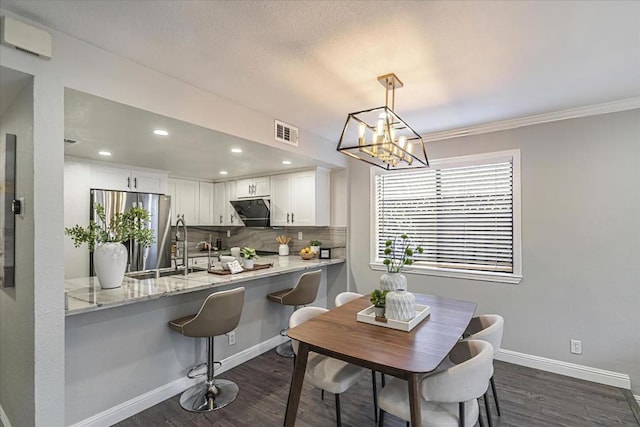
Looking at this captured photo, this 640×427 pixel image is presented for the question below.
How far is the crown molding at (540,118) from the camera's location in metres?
2.72

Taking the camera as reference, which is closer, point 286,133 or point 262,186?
point 286,133

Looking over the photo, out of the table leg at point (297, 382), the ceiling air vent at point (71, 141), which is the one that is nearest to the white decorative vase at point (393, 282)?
the table leg at point (297, 382)

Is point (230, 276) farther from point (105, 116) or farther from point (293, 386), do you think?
point (105, 116)

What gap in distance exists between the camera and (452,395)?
61.3 inches

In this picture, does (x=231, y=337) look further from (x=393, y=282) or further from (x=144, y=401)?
(x=393, y=282)

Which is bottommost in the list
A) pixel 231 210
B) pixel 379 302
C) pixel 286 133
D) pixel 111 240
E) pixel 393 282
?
pixel 379 302

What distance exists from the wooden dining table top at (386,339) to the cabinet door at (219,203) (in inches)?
145

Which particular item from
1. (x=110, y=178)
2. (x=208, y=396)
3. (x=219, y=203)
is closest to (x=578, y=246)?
(x=208, y=396)

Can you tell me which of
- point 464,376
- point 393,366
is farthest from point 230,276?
point 464,376

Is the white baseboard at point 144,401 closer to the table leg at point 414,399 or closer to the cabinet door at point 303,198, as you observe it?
the cabinet door at point 303,198

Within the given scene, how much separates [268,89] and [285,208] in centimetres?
234

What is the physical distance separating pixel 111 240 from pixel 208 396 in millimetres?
1434

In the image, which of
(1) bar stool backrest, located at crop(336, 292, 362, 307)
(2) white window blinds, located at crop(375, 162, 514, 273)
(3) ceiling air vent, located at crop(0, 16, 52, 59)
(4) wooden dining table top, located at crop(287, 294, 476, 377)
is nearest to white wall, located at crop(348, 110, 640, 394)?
(2) white window blinds, located at crop(375, 162, 514, 273)

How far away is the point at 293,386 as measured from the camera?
1891 mm
